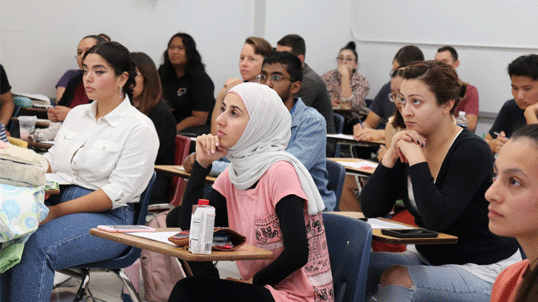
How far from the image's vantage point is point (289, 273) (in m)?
1.87

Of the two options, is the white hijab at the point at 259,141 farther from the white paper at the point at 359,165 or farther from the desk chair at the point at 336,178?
the white paper at the point at 359,165

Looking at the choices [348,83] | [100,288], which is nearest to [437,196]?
[100,288]

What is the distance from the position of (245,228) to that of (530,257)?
0.95 metres

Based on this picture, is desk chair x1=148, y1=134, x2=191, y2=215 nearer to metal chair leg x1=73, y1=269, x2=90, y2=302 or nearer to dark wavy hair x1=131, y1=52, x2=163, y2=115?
dark wavy hair x1=131, y1=52, x2=163, y2=115

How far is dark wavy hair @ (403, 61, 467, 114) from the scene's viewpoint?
7.68 feet

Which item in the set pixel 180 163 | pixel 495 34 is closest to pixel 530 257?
pixel 180 163

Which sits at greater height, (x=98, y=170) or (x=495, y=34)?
(x=495, y=34)

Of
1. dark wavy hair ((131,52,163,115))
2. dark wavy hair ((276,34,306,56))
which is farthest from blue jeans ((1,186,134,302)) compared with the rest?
dark wavy hair ((276,34,306,56))

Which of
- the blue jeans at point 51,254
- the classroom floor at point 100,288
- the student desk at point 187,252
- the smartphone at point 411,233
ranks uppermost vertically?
the student desk at point 187,252

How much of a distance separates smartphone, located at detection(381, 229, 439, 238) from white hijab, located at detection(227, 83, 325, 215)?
35 cm

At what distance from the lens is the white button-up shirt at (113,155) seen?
2717 mm

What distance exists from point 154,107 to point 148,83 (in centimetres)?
17

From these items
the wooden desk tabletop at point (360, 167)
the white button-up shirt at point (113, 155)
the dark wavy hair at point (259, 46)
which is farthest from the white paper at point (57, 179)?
the dark wavy hair at point (259, 46)

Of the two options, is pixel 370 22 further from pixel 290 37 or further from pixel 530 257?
pixel 530 257
